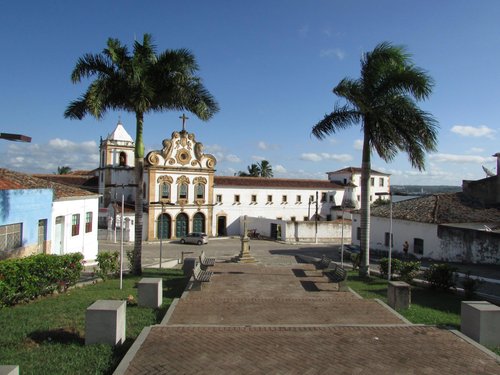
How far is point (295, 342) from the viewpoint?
25.0 ft

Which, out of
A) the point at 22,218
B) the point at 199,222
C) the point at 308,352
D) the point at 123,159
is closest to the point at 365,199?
the point at 308,352

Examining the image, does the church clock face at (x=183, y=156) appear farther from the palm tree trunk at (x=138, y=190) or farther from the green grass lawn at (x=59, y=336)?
the green grass lawn at (x=59, y=336)

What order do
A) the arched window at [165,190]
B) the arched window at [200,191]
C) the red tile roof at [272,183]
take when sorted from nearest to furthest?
the arched window at [165,190]
the arched window at [200,191]
the red tile roof at [272,183]

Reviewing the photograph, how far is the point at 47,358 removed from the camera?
268 inches

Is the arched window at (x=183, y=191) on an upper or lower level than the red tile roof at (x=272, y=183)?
lower

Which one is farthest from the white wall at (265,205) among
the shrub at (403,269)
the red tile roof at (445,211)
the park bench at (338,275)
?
the park bench at (338,275)

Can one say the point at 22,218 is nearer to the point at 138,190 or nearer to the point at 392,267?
the point at 138,190

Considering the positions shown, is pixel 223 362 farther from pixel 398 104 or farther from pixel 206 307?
pixel 398 104

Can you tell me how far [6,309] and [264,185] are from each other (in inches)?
1615

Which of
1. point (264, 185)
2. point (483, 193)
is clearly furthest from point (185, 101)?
point (264, 185)

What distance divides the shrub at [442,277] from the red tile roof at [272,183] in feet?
113

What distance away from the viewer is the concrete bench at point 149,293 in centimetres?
1070

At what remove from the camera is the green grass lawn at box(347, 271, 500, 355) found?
10.2 meters

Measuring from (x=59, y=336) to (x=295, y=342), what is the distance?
14.0 ft
